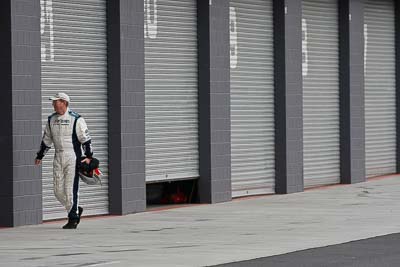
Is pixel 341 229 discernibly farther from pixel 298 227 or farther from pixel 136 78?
pixel 136 78

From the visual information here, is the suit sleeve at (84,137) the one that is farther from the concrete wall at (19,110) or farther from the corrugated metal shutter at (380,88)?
the corrugated metal shutter at (380,88)

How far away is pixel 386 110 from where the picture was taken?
98.9 feet

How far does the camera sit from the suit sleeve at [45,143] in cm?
1819

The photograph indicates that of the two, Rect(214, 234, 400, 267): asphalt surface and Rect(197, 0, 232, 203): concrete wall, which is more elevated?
Rect(197, 0, 232, 203): concrete wall

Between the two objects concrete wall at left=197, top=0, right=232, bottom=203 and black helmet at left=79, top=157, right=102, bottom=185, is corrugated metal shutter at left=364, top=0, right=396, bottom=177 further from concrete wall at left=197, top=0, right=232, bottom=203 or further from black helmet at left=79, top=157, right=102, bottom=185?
black helmet at left=79, top=157, right=102, bottom=185

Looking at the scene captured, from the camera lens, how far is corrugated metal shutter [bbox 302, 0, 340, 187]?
2667 centimetres

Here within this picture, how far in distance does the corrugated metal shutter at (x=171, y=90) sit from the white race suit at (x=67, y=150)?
3.60 m

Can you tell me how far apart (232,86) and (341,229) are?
6.27 m

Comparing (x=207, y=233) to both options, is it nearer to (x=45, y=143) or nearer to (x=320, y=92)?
(x=45, y=143)

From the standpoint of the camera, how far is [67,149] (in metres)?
18.4

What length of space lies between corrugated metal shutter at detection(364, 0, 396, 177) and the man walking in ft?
38.7

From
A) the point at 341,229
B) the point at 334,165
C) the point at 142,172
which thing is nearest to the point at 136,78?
the point at 142,172

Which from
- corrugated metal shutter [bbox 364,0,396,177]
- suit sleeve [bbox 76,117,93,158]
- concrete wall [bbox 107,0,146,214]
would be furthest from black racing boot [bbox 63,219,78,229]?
corrugated metal shutter [bbox 364,0,396,177]

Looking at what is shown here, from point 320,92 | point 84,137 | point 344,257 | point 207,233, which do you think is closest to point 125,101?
point 84,137
